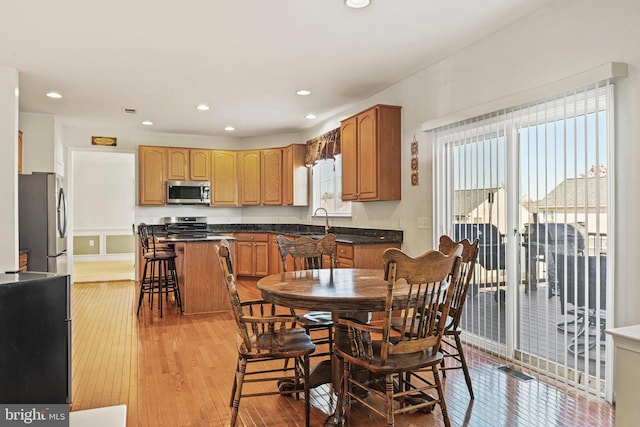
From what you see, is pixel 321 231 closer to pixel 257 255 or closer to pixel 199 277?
pixel 257 255

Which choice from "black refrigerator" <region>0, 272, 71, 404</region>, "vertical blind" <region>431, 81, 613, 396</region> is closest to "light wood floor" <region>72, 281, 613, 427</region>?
"vertical blind" <region>431, 81, 613, 396</region>

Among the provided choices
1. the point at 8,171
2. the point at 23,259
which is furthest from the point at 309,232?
the point at 8,171

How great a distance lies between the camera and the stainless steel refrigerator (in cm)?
463

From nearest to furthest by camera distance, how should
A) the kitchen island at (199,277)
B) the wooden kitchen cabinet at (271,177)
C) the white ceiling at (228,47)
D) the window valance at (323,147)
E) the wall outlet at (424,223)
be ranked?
the white ceiling at (228,47) < the wall outlet at (424,223) < the kitchen island at (199,277) < the window valance at (323,147) < the wooden kitchen cabinet at (271,177)

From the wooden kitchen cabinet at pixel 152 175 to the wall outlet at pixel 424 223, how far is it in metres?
4.73

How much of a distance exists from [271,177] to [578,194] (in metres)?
5.48

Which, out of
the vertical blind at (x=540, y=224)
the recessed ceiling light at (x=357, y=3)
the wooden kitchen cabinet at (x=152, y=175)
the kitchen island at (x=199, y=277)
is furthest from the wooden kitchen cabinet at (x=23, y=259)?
the vertical blind at (x=540, y=224)

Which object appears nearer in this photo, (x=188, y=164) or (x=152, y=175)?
(x=152, y=175)

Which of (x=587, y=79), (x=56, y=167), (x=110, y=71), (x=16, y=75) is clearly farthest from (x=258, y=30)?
(x=56, y=167)

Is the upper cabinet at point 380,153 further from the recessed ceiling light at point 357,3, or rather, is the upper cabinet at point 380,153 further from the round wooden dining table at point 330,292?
the round wooden dining table at point 330,292

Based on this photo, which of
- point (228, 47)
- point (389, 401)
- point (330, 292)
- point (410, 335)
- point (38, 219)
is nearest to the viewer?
point (389, 401)

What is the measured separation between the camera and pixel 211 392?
283 cm

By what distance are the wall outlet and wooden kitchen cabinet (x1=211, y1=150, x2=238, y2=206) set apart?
4.30 metres

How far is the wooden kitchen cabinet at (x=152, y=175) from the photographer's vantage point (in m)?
7.22
